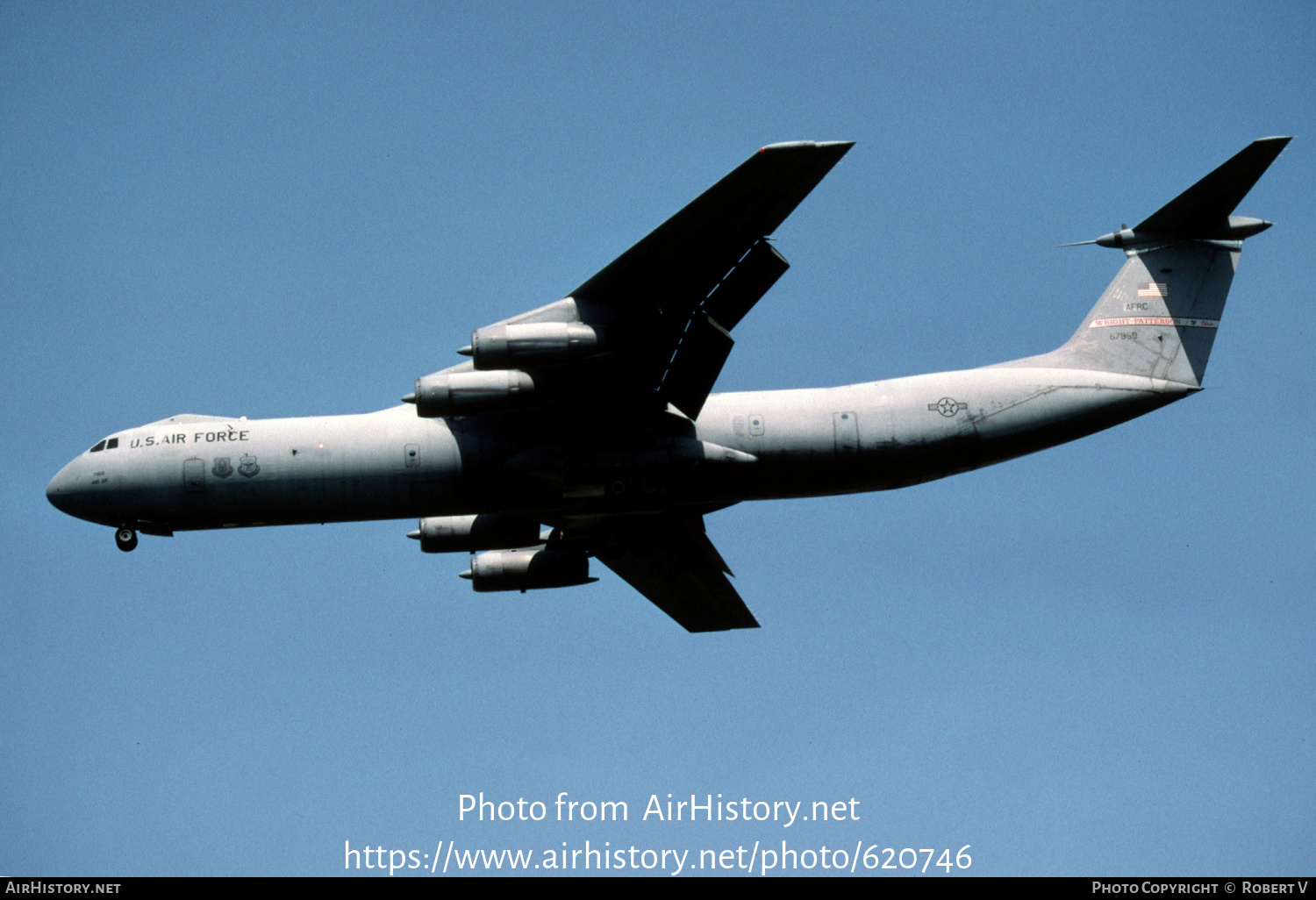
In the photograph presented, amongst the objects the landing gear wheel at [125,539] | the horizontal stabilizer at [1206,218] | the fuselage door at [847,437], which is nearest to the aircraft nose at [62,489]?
the landing gear wheel at [125,539]

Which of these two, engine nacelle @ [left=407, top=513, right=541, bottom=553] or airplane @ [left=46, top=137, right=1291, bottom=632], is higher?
airplane @ [left=46, top=137, right=1291, bottom=632]

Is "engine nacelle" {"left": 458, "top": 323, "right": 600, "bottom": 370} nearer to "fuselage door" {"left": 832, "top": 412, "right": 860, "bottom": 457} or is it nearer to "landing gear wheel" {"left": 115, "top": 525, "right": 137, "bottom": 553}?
"fuselage door" {"left": 832, "top": 412, "right": 860, "bottom": 457}

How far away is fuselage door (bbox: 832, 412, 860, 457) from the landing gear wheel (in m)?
10.9

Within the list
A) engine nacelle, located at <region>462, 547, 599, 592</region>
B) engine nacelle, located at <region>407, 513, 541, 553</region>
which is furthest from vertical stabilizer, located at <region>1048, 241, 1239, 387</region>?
engine nacelle, located at <region>407, 513, 541, 553</region>

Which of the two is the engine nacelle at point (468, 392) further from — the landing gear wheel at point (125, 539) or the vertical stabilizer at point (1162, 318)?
the vertical stabilizer at point (1162, 318)

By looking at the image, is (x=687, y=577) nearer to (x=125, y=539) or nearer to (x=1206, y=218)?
(x=125, y=539)

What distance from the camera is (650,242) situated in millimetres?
18781

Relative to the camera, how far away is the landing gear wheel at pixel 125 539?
21328 millimetres

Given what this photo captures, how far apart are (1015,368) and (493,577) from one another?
9.66m

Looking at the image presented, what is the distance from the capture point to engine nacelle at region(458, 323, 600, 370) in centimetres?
1869

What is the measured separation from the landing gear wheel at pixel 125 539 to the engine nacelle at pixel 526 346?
21.8 feet
